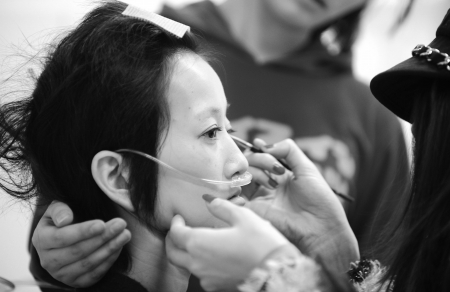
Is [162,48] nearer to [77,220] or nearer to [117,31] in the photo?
[117,31]

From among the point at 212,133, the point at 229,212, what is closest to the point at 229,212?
the point at 229,212

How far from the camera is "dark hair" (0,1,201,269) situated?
0.97 m

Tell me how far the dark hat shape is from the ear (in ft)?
1.79

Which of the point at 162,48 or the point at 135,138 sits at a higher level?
the point at 162,48

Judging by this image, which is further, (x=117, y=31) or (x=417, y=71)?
(x=117, y=31)

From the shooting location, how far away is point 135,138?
97 cm

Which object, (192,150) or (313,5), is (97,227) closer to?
(192,150)

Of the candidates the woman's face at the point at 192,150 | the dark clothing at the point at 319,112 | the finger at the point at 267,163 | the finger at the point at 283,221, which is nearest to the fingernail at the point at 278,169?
the finger at the point at 267,163

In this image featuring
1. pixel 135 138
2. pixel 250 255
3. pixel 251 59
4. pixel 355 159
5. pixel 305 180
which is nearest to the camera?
pixel 250 255

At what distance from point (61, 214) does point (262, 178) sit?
0.57 m

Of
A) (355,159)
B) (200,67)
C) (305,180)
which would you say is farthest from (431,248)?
(355,159)

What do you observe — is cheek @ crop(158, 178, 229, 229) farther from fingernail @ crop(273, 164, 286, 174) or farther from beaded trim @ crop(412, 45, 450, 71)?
beaded trim @ crop(412, 45, 450, 71)

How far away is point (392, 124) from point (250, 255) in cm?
99

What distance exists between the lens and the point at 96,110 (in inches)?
38.1
